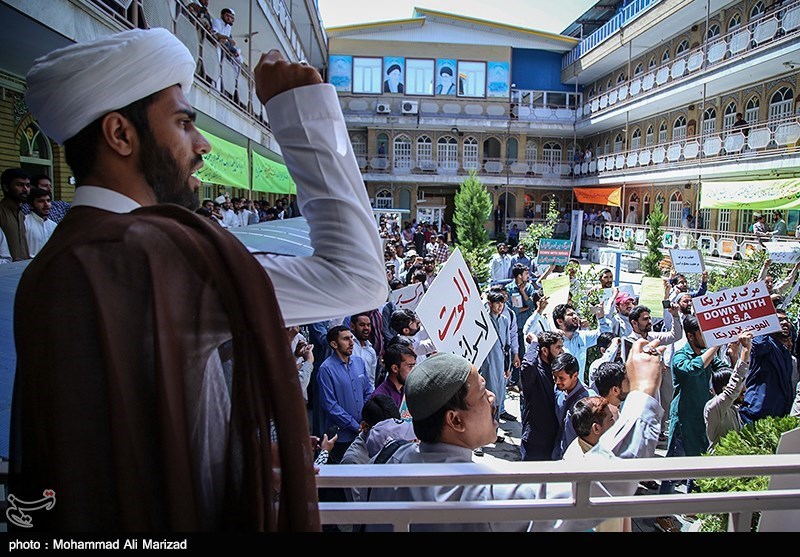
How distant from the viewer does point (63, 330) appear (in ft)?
2.54

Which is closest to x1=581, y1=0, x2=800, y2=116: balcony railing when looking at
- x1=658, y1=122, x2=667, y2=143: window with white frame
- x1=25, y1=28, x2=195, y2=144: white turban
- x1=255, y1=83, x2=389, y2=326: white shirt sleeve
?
x1=658, y1=122, x2=667, y2=143: window with white frame

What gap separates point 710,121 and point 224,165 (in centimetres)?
2109

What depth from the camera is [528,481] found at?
1371 millimetres

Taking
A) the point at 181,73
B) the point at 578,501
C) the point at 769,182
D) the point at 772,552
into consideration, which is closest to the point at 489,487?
the point at 578,501

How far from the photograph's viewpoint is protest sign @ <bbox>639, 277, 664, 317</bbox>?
8907mm

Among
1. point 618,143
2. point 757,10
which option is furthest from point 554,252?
point 618,143

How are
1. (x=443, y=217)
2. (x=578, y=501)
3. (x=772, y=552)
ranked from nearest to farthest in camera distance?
(x=772, y=552) < (x=578, y=501) < (x=443, y=217)

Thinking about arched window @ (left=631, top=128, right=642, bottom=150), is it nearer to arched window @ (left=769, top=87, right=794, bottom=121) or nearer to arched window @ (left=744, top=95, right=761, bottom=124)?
arched window @ (left=744, top=95, right=761, bottom=124)

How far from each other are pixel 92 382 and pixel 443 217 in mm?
35716

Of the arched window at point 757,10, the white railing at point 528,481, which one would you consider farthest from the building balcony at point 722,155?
the white railing at point 528,481

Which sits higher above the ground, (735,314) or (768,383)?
(735,314)

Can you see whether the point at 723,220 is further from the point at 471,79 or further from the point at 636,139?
the point at 471,79

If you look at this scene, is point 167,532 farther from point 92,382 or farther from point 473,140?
point 473,140

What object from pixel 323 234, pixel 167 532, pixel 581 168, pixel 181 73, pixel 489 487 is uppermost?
pixel 581 168
